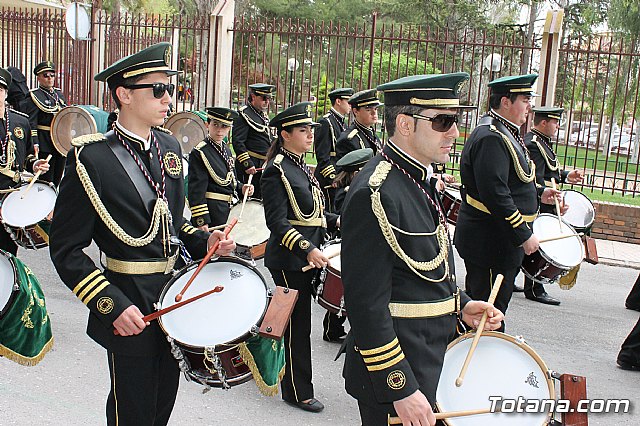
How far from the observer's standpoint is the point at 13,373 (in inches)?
209

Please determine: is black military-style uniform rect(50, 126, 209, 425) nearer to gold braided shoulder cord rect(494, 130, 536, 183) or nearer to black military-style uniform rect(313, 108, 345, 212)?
gold braided shoulder cord rect(494, 130, 536, 183)

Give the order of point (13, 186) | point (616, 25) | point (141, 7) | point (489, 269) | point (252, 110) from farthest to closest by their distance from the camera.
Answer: point (141, 7), point (616, 25), point (252, 110), point (13, 186), point (489, 269)

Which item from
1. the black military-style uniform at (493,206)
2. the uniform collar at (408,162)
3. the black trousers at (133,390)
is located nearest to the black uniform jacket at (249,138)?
the black military-style uniform at (493,206)

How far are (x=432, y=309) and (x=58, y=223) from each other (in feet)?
5.09

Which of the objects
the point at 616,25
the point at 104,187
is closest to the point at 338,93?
the point at 104,187

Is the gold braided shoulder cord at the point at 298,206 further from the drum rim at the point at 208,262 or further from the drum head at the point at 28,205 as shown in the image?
the drum head at the point at 28,205

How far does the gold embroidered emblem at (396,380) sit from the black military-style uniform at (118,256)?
1121mm

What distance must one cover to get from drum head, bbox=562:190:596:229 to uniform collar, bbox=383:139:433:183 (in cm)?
515

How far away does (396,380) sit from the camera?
2701 mm

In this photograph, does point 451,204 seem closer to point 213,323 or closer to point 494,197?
point 494,197

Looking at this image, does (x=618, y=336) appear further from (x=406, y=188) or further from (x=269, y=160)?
(x=406, y=188)

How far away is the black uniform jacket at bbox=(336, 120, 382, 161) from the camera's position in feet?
24.8

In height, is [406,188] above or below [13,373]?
above

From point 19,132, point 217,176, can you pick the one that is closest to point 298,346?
point 217,176
